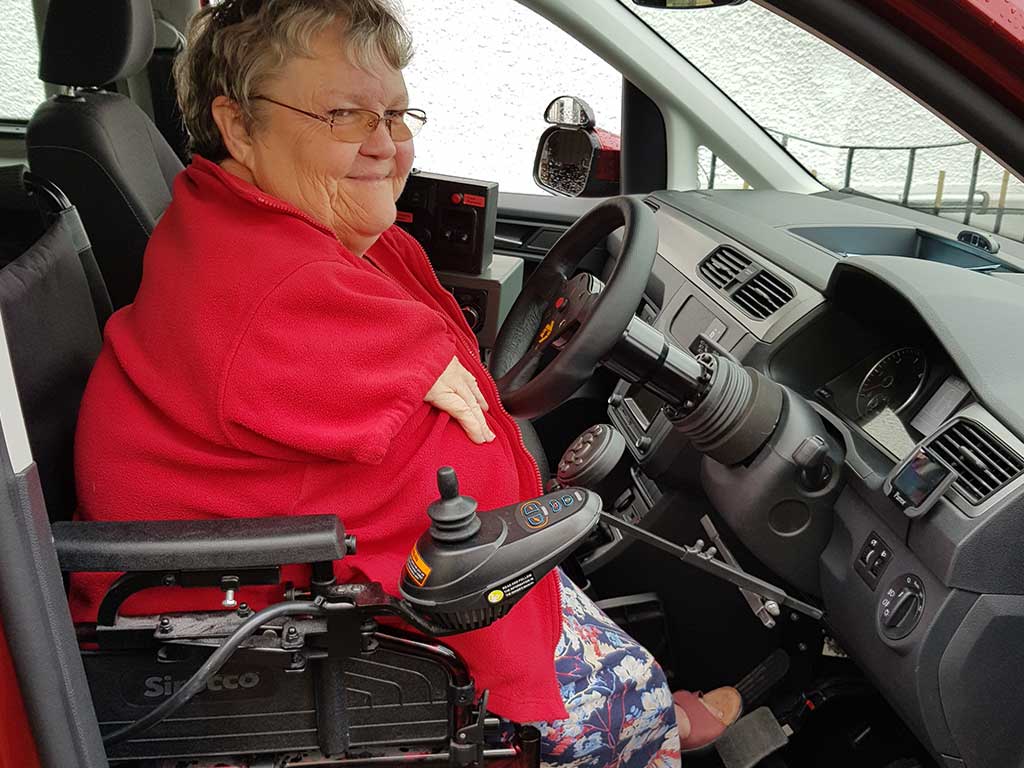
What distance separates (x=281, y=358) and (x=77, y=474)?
337 millimetres

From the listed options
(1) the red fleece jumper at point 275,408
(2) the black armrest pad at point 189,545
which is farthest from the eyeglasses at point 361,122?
(2) the black armrest pad at point 189,545

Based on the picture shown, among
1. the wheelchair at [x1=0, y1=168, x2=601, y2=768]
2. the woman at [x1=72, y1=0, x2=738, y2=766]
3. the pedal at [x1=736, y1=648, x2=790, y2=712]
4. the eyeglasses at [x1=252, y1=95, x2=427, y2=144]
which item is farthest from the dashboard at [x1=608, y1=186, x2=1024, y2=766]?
the eyeglasses at [x1=252, y1=95, x2=427, y2=144]

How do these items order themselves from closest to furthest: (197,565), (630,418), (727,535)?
(197,565) < (727,535) < (630,418)

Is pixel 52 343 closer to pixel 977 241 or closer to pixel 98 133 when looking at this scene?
pixel 98 133

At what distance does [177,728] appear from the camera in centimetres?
126

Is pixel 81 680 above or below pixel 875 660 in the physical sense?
above

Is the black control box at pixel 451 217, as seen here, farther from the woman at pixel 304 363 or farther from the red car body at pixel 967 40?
the red car body at pixel 967 40

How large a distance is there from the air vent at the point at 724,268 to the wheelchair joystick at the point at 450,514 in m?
0.98

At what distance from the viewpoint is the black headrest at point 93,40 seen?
196 centimetres

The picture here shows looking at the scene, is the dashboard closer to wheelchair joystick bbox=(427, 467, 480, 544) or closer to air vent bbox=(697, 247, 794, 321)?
air vent bbox=(697, 247, 794, 321)

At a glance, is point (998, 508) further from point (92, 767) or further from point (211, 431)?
point (92, 767)

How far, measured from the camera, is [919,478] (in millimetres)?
1367

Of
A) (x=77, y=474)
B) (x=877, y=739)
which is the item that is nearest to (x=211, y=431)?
(x=77, y=474)

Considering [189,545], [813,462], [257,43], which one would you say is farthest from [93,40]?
[813,462]
